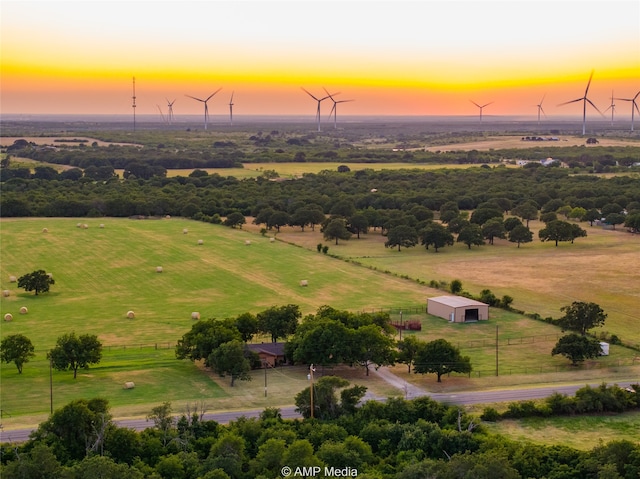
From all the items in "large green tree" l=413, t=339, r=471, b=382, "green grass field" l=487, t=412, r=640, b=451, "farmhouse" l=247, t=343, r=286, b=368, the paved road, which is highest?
"large green tree" l=413, t=339, r=471, b=382

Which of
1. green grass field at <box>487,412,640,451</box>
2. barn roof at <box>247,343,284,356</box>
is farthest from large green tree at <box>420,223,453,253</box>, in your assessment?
green grass field at <box>487,412,640,451</box>

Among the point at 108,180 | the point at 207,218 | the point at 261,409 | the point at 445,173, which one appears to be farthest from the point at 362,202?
the point at 261,409

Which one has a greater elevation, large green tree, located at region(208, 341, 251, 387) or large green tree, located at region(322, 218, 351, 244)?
large green tree, located at region(322, 218, 351, 244)

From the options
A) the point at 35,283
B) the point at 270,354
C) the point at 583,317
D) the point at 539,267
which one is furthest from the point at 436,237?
the point at 270,354

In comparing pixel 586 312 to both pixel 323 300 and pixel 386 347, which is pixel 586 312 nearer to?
pixel 386 347

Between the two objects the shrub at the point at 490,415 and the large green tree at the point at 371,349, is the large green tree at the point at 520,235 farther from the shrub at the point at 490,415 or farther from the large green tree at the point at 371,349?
the shrub at the point at 490,415

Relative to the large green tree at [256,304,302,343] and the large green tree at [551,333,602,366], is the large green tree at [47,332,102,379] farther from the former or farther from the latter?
the large green tree at [551,333,602,366]

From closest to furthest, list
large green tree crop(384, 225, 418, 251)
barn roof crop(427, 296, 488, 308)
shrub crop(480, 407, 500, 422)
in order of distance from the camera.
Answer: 1. shrub crop(480, 407, 500, 422)
2. barn roof crop(427, 296, 488, 308)
3. large green tree crop(384, 225, 418, 251)
